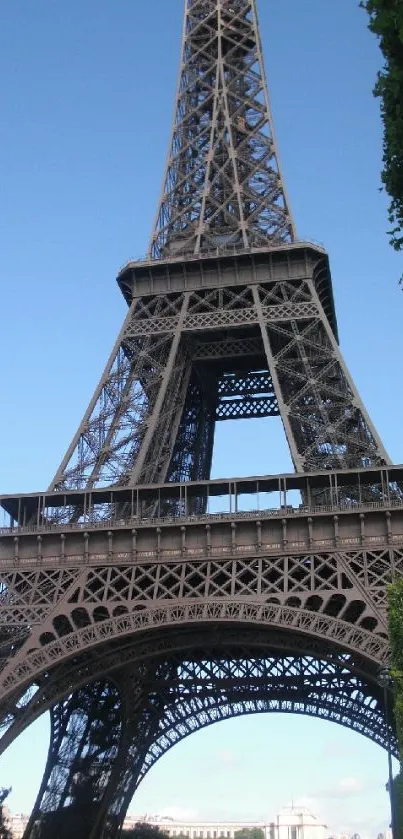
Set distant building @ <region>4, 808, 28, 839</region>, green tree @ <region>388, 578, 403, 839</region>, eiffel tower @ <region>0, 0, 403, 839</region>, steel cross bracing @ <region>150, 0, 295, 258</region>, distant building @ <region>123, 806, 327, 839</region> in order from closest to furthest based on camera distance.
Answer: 1. green tree @ <region>388, 578, 403, 839</region>
2. eiffel tower @ <region>0, 0, 403, 839</region>
3. steel cross bracing @ <region>150, 0, 295, 258</region>
4. distant building @ <region>4, 808, 28, 839</region>
5. distant building @ <region>123, 806, 327, 839</region>

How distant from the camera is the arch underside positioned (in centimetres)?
4356

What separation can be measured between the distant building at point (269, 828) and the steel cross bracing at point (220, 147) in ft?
402

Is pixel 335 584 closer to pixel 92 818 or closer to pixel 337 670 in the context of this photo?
pixel 337 670

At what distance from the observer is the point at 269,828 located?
557 feet

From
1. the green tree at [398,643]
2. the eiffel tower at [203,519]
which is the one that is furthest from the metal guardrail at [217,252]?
the green tree at [398,643]

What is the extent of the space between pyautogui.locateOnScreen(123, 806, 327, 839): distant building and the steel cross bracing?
4820 inches

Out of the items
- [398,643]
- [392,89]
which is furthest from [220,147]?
[392,89]

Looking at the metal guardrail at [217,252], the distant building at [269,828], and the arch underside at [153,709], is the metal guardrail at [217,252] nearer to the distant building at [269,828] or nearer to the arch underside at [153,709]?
the arch underside at [153,709]

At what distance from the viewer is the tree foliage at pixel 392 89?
14.1 meters

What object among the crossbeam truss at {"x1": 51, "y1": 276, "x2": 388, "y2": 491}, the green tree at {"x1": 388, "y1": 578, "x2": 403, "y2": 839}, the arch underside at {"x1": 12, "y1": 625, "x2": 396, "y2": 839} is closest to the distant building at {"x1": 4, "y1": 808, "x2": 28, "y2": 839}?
the arch underside at {"x1": 12, "y1": 625, "x2": 396, "y2": 839}

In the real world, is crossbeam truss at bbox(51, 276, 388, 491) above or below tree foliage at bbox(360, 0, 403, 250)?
above

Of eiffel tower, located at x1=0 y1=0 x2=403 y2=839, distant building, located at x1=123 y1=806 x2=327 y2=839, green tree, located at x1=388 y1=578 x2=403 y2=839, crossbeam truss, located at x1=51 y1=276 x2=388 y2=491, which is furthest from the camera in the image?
distant building, located at x1=123 y1=806 x2=327 y2=839

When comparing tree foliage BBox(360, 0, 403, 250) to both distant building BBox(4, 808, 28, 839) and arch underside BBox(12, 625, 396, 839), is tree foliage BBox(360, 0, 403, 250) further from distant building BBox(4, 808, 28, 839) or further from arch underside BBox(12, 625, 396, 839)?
distant building BBox(4, 808, 28, 839)

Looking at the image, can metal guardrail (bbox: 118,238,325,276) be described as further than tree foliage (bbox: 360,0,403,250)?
Yes
